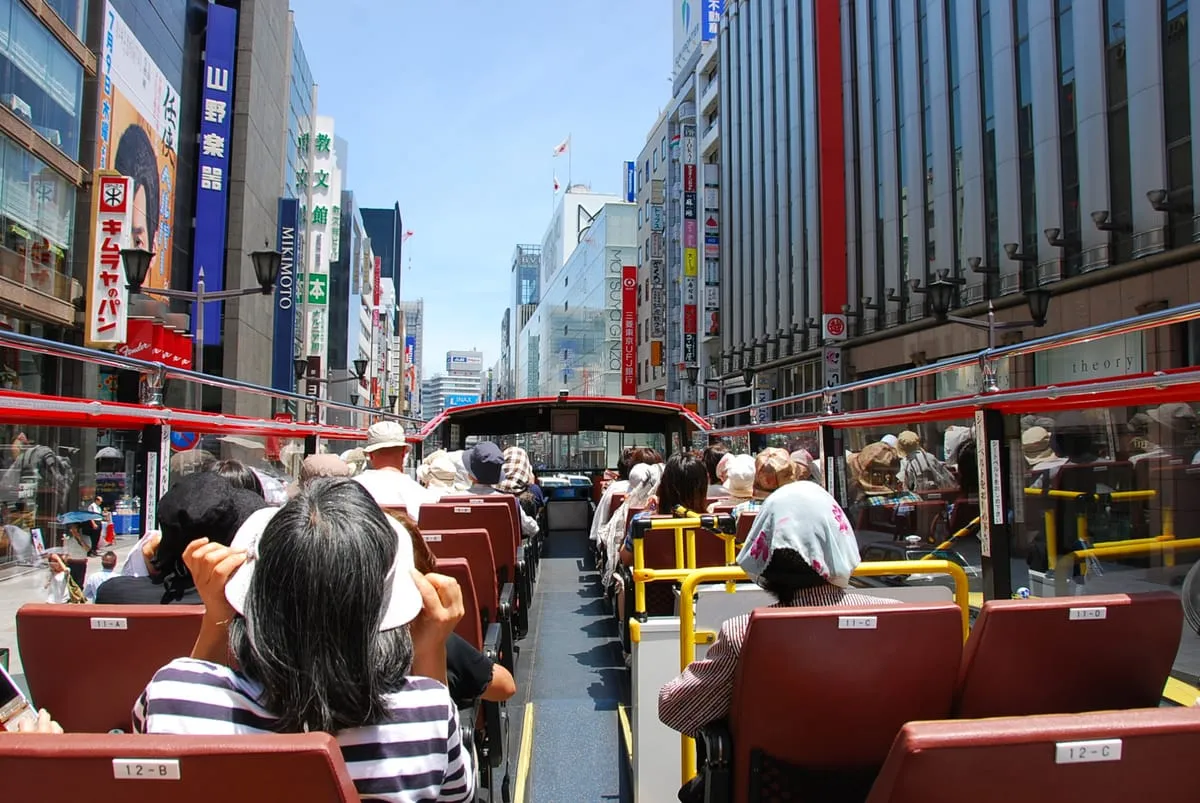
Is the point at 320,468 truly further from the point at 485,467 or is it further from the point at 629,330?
the point at 629,330

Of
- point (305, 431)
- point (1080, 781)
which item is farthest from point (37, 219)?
point (1080, 781)

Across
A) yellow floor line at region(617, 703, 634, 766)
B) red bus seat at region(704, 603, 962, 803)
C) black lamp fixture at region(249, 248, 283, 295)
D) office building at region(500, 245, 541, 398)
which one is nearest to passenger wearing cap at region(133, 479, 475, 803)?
red bus seat at region(704, 603, 962, 803)

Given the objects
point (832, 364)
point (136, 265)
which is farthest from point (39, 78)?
point (832, 364)

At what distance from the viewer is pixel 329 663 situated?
1535 mm

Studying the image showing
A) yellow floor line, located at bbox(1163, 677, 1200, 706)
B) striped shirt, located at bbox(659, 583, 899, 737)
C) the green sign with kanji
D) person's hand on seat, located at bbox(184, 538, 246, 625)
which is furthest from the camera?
the green sign with kanji

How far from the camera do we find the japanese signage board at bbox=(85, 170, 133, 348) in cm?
1617

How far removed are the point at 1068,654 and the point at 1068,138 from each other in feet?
55.1

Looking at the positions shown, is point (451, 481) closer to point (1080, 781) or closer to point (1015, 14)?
point (1080, 781)

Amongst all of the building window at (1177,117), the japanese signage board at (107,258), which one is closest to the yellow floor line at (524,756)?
the building window at (1177,117)

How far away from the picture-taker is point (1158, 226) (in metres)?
13.4

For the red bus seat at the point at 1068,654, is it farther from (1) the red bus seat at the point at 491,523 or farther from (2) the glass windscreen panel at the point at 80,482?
(1) the red bus seat at the point at 491,523

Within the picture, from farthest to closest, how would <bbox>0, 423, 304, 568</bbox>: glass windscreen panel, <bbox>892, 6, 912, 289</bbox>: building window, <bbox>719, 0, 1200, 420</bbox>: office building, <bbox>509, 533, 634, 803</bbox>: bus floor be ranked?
<bbox>892, 6, 912, 289</bbox>: building window < <bbox>719, 0, 1200, 420</bbox>: office building < <bbox>0, 423, 304, 568</bbox>: glass windscreen panel < <bbox>509, 533, 634, 803</bbox>: bus floor

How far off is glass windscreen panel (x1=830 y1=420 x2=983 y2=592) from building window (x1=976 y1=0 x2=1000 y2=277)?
1425 centimetres

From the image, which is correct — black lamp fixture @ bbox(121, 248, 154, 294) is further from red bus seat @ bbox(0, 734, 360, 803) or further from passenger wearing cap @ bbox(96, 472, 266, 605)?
red bus seat @ bbox(0, 734, 360, 803)
